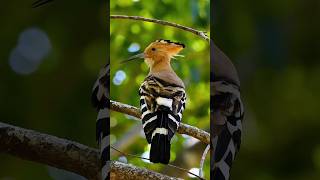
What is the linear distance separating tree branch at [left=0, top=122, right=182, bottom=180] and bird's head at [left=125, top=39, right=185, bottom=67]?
0.37m

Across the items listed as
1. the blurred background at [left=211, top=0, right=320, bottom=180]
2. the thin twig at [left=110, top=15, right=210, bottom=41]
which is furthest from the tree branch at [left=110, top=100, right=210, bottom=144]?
the thin twig at [left=110, top=15, right=210, bottom=41]

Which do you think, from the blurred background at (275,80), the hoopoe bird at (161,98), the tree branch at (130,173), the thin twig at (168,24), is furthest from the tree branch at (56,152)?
the thin twig at (168,24)

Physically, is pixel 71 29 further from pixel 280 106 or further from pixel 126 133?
pixel 280 106

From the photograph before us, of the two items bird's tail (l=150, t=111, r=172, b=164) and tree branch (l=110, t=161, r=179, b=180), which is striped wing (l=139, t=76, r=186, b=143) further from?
tree branch (l=110, t=161, r=179, b=180)

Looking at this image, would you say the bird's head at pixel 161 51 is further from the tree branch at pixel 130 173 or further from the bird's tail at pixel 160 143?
the tree branch at pixel 130 173

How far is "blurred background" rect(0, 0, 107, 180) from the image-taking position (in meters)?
1.74

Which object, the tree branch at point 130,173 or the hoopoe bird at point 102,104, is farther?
the hoopoe bird at point 102,104

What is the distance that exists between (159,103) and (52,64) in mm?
373

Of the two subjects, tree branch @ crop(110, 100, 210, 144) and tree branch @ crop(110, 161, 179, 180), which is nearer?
tree branch @ crop(110, 161, 179, 180)

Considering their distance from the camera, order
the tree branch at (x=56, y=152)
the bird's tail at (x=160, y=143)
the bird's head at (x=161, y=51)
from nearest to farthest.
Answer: the tree branch at (x=56, y=152), the bird's tail at (x=160, y=143), the bird's head at (x=161, y=51)

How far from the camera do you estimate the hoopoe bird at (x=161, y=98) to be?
66.1 inches

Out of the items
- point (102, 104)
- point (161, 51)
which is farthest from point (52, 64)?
point (161, 51)

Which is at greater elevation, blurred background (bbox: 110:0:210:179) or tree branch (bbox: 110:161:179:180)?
blurred background (bbox: 110:0:210:179)

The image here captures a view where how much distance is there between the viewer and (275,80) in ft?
5.87
